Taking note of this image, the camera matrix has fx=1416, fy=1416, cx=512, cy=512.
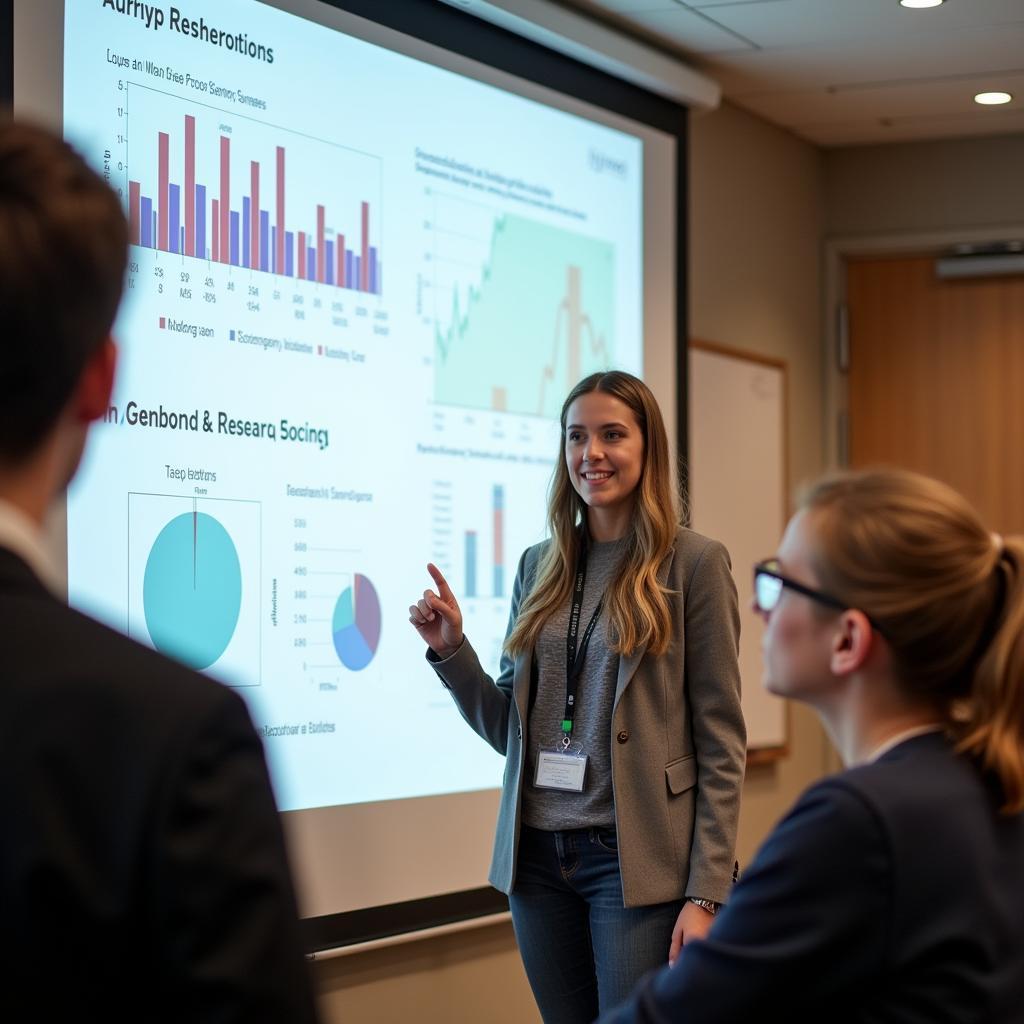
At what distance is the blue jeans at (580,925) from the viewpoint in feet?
7.88

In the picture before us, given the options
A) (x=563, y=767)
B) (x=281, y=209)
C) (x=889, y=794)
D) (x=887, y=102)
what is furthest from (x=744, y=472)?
(x=889, y=794)

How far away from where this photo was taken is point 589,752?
8.13ft

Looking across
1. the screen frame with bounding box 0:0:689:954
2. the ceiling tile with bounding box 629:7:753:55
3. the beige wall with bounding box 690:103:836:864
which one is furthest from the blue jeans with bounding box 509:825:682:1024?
the ceiling tile with bounding box 629:7:753:55

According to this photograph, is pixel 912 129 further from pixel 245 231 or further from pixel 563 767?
pixel 563 767

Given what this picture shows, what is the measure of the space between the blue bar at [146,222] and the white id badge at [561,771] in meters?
1.20

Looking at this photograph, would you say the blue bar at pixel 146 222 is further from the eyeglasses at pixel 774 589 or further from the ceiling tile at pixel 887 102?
the ceiling tile at pixel 887 102

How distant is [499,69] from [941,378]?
2509mm

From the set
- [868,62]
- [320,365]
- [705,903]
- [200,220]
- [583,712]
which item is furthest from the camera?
[868,62]

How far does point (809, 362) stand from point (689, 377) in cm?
101

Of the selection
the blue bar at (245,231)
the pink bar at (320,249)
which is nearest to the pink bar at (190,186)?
the blue bar at (245,231)

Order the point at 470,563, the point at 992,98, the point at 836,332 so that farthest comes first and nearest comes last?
the point at 836,332
the point at 992,98
the point at 470,563

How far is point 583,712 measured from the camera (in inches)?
99.3

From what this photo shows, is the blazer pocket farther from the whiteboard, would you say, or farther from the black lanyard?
the whiteboard

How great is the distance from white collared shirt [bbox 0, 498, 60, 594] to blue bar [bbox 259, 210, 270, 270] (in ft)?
7.12
